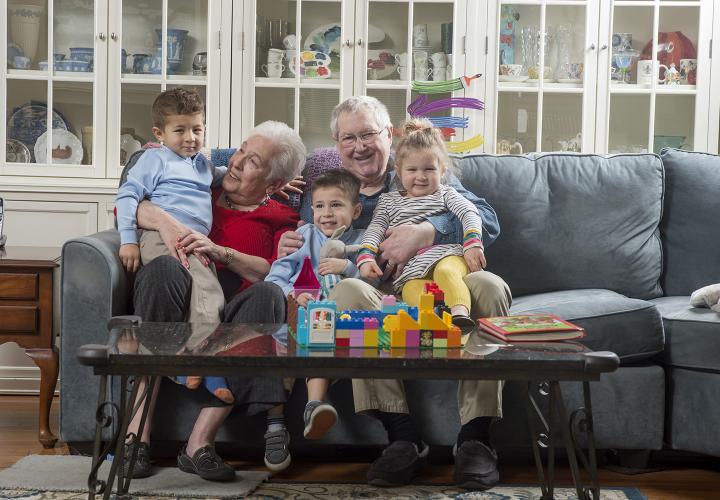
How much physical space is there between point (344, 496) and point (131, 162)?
120 centimetres

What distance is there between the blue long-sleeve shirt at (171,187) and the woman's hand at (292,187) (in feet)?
0.69

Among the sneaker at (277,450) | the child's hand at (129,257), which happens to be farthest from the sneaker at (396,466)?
the child's hand at (129,257)

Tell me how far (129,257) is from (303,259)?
0.45 m

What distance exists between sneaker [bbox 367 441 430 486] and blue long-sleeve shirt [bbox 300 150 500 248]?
0.60 metres

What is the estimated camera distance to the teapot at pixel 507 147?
12.7 ft

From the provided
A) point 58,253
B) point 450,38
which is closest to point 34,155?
point 58,253

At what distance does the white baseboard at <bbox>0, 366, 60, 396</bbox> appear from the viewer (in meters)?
3.43

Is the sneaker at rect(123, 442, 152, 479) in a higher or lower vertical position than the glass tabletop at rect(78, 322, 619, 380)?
lower

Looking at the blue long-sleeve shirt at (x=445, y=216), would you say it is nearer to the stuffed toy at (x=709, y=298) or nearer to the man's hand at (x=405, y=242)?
the man's hand at (x=405, y=242)

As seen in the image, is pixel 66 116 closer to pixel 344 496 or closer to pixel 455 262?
pixel 455 262

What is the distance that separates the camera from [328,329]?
1.80 meters

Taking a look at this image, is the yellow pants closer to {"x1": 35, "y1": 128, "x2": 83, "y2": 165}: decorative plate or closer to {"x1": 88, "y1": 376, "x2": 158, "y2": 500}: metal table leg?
{"x1": 88, "y1": 376, "x2": 158, "y2": 500}: metal table leg

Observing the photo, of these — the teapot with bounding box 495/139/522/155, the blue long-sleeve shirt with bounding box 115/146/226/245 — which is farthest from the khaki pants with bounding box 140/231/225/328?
the teapot with bounding box 495/139/522/155

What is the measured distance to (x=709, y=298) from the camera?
8.20 ft
